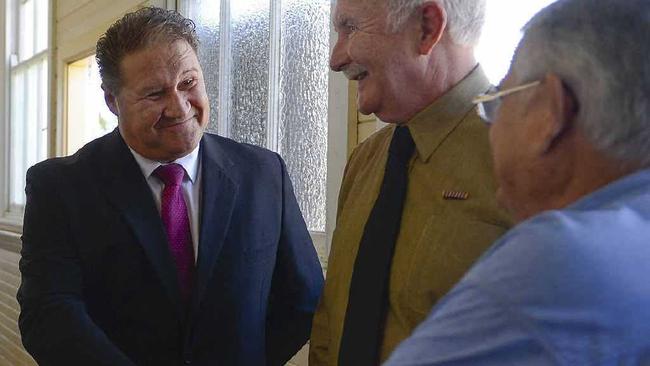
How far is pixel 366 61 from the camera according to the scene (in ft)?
4.09

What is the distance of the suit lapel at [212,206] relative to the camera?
1573 millimetres

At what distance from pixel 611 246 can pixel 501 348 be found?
0.41ft

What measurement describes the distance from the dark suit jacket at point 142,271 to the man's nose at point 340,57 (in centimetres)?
46

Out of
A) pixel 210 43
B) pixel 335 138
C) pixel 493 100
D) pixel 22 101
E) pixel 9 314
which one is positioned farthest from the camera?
pixel 22 101

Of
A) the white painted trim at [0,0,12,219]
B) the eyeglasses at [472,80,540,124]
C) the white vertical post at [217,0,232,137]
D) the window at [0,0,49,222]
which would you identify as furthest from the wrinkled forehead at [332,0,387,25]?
the white painted trim at [0,0,12,219]

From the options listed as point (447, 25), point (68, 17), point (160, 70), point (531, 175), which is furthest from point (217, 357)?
point (68, 17)

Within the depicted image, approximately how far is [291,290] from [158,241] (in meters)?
0.32

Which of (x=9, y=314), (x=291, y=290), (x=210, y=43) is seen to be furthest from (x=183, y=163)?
(x=9, y=314)

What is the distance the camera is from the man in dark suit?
153 cm

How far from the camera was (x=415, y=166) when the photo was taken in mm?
1264

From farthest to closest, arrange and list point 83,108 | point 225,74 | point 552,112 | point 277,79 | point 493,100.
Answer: point 83,108
point 225,74
point 277,79
point 493,100
point 552,112

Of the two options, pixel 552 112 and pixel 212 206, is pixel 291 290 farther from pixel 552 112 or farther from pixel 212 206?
pixel 552 112

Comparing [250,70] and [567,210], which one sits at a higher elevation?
[250,70]

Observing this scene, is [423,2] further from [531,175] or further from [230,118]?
[230,118]
